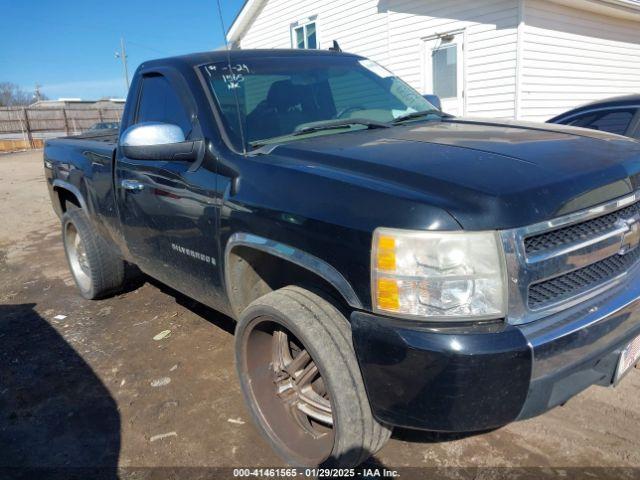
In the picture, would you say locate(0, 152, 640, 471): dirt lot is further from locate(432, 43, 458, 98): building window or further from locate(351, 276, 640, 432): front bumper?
locate(432, 43, 458, 98): building window

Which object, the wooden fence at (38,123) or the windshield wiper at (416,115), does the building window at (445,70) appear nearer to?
the windshield wiper at (416,115)

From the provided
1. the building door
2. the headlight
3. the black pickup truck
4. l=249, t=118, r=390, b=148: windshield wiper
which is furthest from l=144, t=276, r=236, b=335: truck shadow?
the building door

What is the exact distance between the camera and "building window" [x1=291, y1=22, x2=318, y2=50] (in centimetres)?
1388

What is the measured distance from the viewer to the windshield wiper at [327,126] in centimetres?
269

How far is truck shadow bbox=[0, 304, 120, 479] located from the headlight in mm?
1802

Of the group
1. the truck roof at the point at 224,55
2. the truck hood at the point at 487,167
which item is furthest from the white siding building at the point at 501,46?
the truck hood at the point at 487,167

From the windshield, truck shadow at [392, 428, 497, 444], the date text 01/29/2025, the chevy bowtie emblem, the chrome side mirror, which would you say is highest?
the windshield

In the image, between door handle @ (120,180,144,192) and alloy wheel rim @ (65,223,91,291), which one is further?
alloy wheel rim @ (65,223,91,291)

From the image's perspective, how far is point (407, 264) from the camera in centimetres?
178

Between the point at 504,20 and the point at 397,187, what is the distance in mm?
9207

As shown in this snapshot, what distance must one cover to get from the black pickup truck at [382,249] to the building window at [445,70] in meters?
8.21

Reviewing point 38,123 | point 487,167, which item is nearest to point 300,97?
point 487,167

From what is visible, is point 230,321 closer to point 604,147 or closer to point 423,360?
point 423,360

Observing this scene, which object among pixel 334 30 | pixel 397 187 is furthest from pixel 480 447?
pixel 334 30
